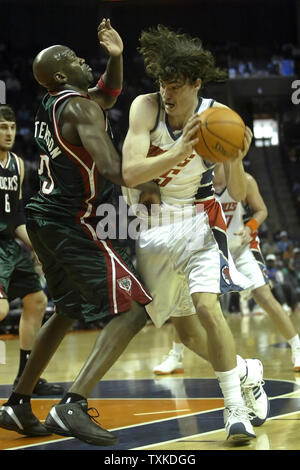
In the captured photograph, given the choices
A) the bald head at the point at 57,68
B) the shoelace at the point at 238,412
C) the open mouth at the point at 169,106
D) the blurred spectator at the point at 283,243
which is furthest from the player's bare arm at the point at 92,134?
the blurred spectator at the point at 283,243

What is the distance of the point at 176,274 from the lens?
3.96 m

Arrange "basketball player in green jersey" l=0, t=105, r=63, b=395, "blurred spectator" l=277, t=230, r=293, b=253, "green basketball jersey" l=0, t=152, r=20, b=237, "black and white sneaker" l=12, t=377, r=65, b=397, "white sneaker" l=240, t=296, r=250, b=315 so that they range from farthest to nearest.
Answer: "blurred spectator" l=277, t=230, r=293, b=253
"white sneaker" l=240, t=296, r=250, b=315
"green basketball jersey" l=0, t=152, r=20, b=237
"basketball player in green jersey" l=0, t=105, r=63, b=395
"black and white sneaker" l=12, t=377, r=65, b=397

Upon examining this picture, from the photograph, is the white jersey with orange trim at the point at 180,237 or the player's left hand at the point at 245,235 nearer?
the white jersey with orange trim at the point at 180,237

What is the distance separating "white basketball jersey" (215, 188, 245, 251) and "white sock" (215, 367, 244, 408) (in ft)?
9.66

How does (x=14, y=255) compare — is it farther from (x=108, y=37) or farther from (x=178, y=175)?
(x=108, y=37)

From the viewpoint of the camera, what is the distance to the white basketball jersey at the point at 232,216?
261 inches

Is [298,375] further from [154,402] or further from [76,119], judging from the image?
[76,119]

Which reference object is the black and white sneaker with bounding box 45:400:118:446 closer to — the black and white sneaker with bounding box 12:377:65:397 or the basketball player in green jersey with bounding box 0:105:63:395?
the black and white sneaker with bounding box 12:377:65:397

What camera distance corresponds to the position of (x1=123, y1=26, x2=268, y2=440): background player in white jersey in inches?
144

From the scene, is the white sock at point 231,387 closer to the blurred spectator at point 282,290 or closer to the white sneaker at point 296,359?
the white sneaker at point 296,359

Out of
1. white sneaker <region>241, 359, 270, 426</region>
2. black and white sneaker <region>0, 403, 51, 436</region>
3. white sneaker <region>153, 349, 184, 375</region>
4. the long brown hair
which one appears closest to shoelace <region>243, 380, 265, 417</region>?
white sneaker <region>241, 359, 270, 426</region>

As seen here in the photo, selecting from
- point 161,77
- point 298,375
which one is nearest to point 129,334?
point 161,77
